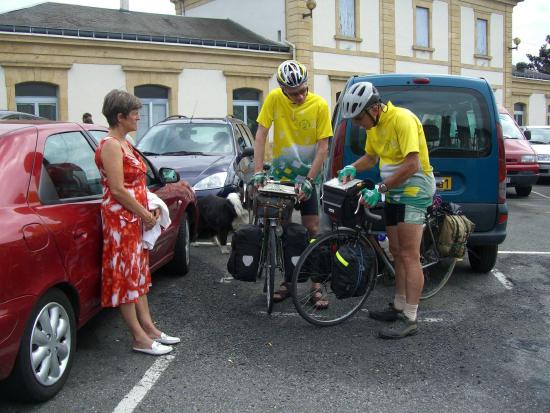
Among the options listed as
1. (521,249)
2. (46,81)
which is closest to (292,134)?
(521,249)

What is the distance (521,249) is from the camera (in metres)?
7.60

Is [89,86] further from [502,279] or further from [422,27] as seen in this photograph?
[422,27]

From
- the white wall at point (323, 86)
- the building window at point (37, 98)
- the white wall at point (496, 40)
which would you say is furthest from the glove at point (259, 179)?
the white wall at point (496, 40)

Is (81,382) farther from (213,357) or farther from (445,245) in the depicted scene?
(445,245)

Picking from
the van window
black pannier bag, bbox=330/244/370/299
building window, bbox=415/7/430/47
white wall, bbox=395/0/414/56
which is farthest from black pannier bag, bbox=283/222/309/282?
building window, bbox=415/7/430/47

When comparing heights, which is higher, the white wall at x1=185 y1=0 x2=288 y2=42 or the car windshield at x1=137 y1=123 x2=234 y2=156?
the white wall at x1=185 y1=0 x2=288 y2=42

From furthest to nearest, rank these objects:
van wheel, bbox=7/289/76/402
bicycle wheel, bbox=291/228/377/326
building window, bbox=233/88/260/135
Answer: building window, bbox=233/88/260/135, bicycle wheel, bbox=291/228/377/326, van wheel, bbox=7/289/76/402

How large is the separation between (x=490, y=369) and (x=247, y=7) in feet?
87.7

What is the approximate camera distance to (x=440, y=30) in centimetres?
3216

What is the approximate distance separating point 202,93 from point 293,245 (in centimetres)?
Result: 1962

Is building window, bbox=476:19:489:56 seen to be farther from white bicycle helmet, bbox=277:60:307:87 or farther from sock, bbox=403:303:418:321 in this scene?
sock, bbox=403:303:418:321

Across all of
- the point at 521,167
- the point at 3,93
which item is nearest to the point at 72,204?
the point at 521,167

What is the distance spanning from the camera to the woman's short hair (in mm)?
3848

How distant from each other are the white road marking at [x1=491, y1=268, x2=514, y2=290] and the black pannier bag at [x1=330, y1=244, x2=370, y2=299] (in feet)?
6.57
